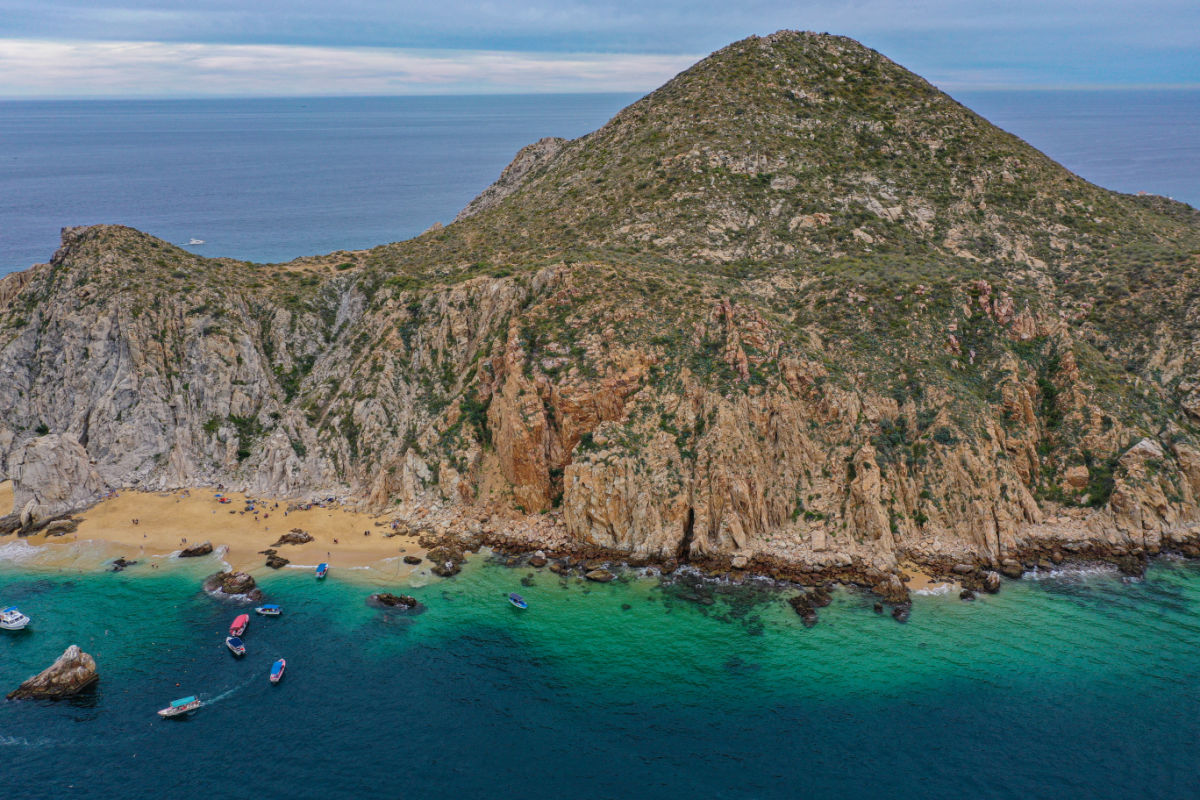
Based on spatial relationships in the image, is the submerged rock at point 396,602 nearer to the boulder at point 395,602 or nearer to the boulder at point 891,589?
A: the boulder at point 395,602

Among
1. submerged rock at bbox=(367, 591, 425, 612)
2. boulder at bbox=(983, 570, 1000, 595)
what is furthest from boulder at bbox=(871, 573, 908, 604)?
submerged rock at bbox=(367, 591, 425, 612)

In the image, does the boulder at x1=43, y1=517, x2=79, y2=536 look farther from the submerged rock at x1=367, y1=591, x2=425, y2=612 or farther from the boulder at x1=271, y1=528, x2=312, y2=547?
the submerged rock at x1=367, y1=591, x2=425, y2=612

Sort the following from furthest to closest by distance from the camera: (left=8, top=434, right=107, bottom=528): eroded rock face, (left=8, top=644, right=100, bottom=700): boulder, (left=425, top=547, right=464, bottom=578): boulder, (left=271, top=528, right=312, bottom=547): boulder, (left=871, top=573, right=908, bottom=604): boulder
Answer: (left=8, top=434, right=107, bottom=528): eroded rock face
(left=271, top=528, right=312, bottom=547): boulder
(left=425, top=547, right=464, bottom=578): boulder
(left=871, top=573, right=908, bottom=604): boulder
(left=8, top=644, right=100, bottom=700): boulder

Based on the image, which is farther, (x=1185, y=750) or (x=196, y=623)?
(x=196, y=623)

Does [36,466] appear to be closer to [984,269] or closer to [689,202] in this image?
[689,202]

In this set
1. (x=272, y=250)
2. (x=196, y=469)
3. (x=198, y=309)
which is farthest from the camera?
(x=272, y=250)

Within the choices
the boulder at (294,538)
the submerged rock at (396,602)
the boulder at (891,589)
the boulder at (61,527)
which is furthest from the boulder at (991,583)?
the boulder at (61,527)

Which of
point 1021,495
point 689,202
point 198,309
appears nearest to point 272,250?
point 198,309
